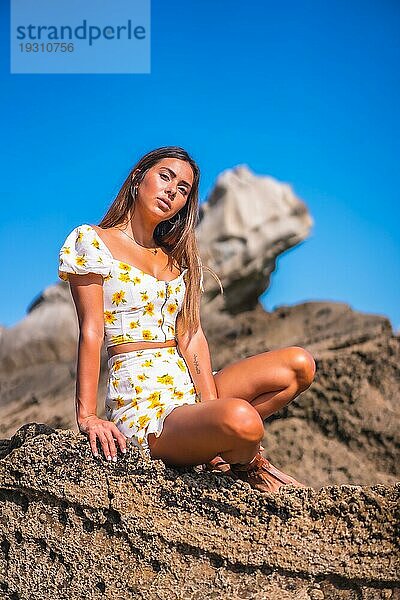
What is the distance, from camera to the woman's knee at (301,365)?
2801 millimetres

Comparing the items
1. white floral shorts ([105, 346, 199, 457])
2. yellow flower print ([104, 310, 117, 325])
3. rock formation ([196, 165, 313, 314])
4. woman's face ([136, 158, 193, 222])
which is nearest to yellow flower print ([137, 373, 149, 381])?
white floral shorts ([105, 346, 199, 457])

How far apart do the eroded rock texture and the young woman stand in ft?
0.33

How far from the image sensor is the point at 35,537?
8.86 feet

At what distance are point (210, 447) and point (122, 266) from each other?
2.49 feet

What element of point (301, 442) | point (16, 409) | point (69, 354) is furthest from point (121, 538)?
point (69, 354)

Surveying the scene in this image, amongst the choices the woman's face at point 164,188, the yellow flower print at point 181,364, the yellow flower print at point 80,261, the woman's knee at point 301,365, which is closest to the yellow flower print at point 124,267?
the yellow flower print at point 80,261

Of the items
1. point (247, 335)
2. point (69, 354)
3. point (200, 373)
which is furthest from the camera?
point (69, 354)

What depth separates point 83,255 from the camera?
2.77 meters

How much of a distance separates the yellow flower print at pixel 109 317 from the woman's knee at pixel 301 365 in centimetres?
65

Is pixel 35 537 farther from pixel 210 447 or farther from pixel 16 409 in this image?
pixel 16 409

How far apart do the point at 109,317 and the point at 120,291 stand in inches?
4.0

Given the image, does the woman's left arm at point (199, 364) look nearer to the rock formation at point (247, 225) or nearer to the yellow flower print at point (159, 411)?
the yellow flower print at point (159, 411)

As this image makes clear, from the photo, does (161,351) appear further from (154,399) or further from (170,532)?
(170,532)

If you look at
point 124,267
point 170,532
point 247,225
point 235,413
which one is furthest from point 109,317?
point 247,225
